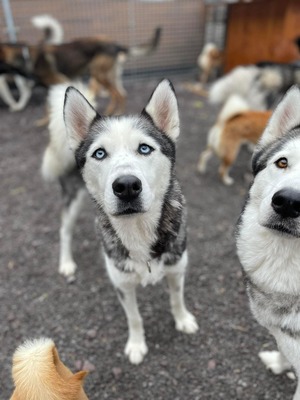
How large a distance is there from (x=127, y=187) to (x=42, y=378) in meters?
0.98

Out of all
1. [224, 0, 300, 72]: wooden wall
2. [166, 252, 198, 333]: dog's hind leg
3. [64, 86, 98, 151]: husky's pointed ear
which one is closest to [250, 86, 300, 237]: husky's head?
[166, 252, 198, 333]: dog's hind leg

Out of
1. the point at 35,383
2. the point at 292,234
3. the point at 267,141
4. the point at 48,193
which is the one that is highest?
the point at 267,141

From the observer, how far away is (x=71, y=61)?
6.28m

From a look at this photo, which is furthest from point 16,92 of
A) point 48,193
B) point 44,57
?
point 48,193

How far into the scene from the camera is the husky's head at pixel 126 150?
1684 millimetres

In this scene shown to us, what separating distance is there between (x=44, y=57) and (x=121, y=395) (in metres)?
6.22

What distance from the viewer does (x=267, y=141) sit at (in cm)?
177

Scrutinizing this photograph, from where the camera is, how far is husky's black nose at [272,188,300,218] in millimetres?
1283

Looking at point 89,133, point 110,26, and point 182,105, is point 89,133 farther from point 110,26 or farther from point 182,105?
point 110,26

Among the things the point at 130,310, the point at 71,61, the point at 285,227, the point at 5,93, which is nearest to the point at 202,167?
the point at 130,310

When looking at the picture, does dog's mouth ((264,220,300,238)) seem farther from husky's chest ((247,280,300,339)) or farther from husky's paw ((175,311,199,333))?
husky's paw ((175,311,199,333))

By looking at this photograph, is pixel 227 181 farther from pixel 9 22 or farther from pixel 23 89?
pixel 9 22

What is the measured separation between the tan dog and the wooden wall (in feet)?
22.3

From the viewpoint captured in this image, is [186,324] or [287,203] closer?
[287,203]
